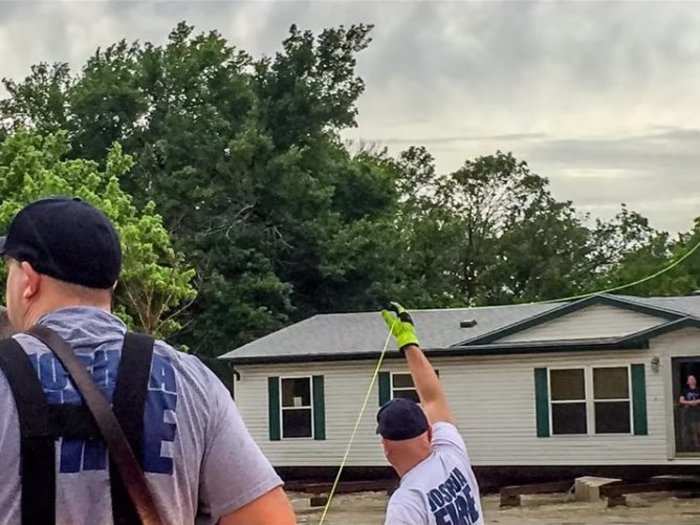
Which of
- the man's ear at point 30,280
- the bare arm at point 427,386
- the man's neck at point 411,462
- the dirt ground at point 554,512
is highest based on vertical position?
the man's ear at point 30,280

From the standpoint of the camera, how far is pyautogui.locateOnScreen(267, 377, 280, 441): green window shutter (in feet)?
101

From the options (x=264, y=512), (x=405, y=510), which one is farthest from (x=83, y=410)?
(x=405, y=510)

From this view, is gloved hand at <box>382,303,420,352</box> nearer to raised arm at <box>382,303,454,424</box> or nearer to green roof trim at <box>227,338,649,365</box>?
raised arm at <box>382,303,454,424</box>

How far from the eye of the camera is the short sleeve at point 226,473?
2605 mm

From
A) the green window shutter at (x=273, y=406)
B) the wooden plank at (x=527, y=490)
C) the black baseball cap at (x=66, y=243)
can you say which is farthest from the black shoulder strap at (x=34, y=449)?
the green window shutter at (x=273, y=406)

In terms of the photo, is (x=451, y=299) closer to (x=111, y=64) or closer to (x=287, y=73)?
(x=287, y=73)

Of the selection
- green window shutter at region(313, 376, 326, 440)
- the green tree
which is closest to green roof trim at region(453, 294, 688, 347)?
green window shutter at region(313, 376, 326, 440)

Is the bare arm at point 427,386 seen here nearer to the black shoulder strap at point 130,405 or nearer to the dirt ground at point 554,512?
the black shoulder strap at point 130,405

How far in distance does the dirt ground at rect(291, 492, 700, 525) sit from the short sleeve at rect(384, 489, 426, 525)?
17.5m

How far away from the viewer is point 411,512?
5012mm

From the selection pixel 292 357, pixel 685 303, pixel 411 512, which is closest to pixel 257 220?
pixel 292 357

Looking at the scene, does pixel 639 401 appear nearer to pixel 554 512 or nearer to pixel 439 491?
pixel 554 512

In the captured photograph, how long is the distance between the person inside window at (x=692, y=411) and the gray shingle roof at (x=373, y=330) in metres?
2.04

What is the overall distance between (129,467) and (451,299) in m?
47.5
